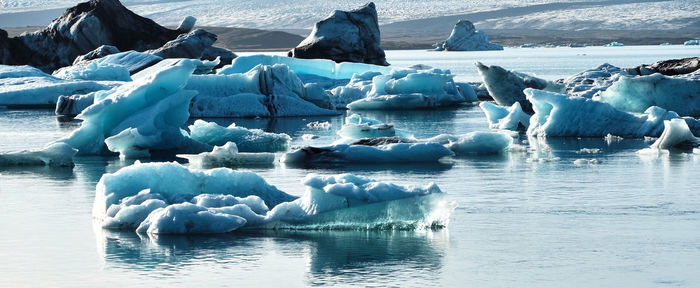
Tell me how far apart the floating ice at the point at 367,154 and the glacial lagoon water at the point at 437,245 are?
118 cm

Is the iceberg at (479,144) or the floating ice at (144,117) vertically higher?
the floating ice at (144,117)

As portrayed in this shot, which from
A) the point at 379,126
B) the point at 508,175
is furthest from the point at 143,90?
the point at 508,175

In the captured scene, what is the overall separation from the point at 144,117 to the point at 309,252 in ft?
22.9

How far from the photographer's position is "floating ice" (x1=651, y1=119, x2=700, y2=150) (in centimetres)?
1391

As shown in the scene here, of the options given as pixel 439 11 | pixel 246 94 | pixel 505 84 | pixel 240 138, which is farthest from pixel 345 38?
pixel 439 11

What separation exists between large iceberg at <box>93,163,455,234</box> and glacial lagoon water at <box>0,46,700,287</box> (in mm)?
129

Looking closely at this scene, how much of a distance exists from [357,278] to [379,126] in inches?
339

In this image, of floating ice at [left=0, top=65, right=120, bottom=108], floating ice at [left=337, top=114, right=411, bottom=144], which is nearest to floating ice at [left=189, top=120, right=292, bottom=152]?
floating ice at [left=337, top=114, right=411, bottom=144]

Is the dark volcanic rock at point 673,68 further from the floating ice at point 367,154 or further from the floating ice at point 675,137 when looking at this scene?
the floating ice at point 367,154

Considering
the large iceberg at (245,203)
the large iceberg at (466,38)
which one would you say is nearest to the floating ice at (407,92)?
the large iceberg at (245,203)

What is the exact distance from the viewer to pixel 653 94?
706 inches

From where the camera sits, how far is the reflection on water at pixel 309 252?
21.6 feet

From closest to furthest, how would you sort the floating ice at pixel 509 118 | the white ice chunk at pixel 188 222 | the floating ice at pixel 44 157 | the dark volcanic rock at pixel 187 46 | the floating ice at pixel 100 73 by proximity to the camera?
the white ice chunk at pixel 188 222 → the floating ice at pixel 44 157 → the floating ice at pixel 509 118 → the floating ice at pixel 100 73 → the dark volcanic rock at pixel 187 46

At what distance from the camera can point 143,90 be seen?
45.5 feet
